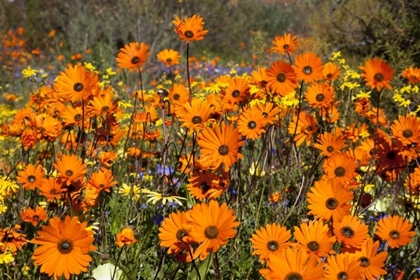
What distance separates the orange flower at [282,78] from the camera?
7.22ft

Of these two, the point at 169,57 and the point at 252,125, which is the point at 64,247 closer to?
the point at 252,125

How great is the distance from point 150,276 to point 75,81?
797 millimetres

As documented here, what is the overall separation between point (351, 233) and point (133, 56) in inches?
47.3

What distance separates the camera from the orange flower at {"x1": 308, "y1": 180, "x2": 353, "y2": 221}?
166 centimetres

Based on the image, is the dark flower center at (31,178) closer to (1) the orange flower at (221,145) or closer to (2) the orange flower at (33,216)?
(2) the orange flower at (33,216)

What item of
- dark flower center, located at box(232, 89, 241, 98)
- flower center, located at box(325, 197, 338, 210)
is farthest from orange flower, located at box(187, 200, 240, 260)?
dark flower center, located at box(232, 89, 241, 98)

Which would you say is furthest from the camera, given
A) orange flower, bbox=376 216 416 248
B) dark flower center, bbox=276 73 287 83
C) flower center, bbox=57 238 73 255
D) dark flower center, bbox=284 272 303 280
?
dark flower center, bbox=276 73 287 83

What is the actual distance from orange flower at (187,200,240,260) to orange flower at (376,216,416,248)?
2.44 ft

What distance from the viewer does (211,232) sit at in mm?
1334

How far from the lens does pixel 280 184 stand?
9.70 ft

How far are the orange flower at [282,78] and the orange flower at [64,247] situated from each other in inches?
44.7

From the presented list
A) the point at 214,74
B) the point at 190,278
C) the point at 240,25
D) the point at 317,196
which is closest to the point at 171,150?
the point at 190,278

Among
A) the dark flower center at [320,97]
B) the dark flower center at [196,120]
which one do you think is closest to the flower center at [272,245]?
the dark flower center at [196,120]

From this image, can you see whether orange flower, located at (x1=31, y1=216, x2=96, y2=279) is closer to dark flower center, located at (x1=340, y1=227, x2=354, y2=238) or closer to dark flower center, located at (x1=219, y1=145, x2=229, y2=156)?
dark flower center, located at (x1=219, y1=145, x2=229, y2=156)
